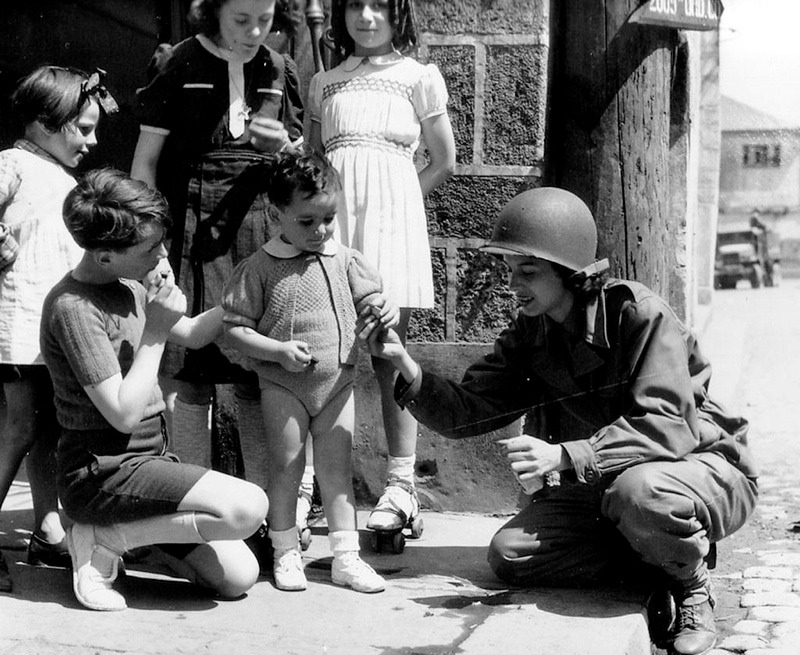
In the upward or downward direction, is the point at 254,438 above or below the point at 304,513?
above

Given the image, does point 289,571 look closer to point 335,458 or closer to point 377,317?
point 335,458

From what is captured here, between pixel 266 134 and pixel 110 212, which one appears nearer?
pixel 110 212

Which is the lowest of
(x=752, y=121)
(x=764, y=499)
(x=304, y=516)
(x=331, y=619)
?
(x=764, y=499)

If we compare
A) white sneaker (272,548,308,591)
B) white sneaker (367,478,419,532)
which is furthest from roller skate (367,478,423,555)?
white sneaker (272,548,308,591)

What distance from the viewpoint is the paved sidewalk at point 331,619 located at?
3.09 meters

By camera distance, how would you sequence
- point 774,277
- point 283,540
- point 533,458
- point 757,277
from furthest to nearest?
point 774,277 → point 757,277 → point 283,540 → point 533,458

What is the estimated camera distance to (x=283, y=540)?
11.9ft

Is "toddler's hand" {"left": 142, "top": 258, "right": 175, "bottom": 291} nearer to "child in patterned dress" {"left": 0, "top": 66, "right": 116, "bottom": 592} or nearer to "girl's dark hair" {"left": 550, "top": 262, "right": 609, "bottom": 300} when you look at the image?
"child in patterned dress" {"left": 0, "top": 66, "right": 116, "bottom": 592}

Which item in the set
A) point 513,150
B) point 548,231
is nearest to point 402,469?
point 548,231

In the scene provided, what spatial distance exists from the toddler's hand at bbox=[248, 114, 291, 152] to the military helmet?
870 millimetres

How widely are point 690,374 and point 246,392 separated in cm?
139

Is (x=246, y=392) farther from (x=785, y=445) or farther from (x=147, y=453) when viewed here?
(x=785, y=445)

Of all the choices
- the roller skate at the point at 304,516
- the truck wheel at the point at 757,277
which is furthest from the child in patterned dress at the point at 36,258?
the truck wheel at the point at 757,277

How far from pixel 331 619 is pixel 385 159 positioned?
1.58 m
